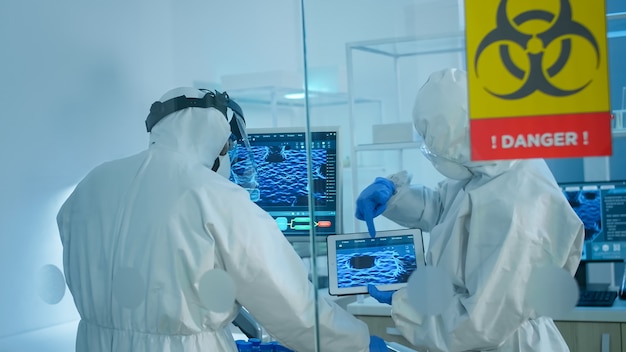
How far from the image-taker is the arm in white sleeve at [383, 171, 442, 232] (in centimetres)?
145

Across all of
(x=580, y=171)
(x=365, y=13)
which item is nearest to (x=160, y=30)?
(x=365, y=13)

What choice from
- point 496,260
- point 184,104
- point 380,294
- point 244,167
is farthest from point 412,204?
point 244,167

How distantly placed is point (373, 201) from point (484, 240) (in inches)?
12.4

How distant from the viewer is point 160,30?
9.42 ft

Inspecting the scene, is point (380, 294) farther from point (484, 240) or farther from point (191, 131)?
point (191, 131)

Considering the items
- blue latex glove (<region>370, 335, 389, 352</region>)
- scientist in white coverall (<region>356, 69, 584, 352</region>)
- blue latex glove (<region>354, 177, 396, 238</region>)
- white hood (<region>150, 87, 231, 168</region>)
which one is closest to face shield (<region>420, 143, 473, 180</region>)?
scientist in white coverall (<region>356, 69, 584, 352</region>)

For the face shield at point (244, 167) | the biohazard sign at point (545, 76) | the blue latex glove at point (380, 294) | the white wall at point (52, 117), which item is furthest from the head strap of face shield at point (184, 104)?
the biohazard sign at point (545, 76)

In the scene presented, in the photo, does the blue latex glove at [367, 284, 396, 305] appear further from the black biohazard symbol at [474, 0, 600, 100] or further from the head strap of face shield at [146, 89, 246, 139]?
the head strap of face shield at [146, 89, 246, 139]

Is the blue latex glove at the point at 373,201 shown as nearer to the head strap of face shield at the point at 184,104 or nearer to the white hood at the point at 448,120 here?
the white hood at the point at 448,120

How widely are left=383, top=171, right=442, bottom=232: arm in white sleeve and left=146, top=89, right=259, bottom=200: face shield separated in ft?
1.79

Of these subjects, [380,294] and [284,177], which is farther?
[284,177]

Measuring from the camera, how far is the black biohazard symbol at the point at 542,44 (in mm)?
1110

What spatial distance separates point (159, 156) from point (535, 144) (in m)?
0.95

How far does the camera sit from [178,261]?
65.9 inches
